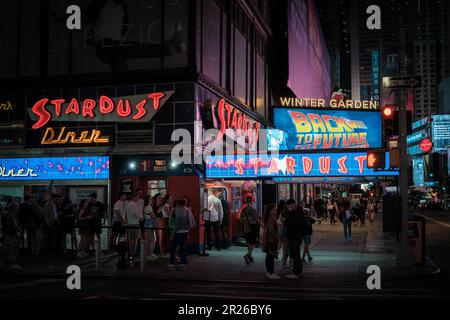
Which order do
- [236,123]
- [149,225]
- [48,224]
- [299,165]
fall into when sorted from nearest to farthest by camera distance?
[149,225], [48,224], [299,165], [236,123]

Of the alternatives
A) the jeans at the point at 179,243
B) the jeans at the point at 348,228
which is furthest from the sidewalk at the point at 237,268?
the jeans at the point at 348,228

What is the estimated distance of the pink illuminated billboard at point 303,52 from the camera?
116ft

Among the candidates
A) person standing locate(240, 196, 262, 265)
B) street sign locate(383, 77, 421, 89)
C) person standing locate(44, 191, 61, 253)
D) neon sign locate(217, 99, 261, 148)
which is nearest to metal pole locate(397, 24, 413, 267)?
street sign locate(383, 77, 421, 89)

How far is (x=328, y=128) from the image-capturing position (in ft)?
123

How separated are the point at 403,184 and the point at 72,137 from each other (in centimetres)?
1177

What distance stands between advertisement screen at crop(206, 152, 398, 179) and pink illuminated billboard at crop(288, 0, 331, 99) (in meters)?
14.2

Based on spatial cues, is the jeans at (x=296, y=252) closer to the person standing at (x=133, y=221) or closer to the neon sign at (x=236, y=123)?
the person standing at (x=133, y=221)

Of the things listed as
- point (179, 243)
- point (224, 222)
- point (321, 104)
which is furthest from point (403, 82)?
point (321, 104)

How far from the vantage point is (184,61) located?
18703 millimetres

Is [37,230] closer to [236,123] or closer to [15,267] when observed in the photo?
[15,267]

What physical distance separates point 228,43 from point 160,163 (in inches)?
280

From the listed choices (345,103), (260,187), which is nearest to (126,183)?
(260,187)

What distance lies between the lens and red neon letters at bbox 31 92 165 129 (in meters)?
18.9

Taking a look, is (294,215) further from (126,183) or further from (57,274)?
(126,183)
